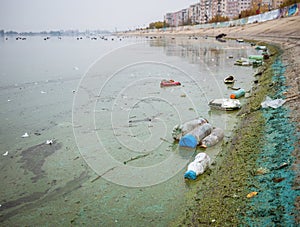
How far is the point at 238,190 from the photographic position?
393 cm

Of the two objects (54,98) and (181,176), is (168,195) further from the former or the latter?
(54,98)

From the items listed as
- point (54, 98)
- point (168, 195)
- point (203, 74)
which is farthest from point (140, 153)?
point (203, 74)

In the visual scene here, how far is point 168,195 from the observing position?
4.42m

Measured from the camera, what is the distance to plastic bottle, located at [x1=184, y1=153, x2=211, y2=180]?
4789mm

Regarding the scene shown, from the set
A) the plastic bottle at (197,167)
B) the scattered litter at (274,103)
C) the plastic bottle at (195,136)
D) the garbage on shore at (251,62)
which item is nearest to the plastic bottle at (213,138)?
the plastic bottle at (195,136)

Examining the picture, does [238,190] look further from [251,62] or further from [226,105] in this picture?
[251,62]

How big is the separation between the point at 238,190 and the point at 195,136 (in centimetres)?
238

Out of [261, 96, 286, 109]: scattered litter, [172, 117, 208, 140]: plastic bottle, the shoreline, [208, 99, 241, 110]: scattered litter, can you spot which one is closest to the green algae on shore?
the shoreline

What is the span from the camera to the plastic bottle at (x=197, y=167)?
479cm

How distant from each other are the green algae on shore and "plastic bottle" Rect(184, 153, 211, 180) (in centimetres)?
14

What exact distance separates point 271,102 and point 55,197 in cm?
645

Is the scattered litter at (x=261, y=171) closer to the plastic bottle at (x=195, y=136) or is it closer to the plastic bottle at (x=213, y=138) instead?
the plastic bottle at (x=213, y=138)

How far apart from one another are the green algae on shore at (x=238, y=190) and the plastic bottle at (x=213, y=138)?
0.26 meters

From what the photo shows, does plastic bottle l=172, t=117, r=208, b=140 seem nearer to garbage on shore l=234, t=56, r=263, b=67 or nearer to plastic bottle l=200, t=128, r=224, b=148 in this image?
plastic bottle l=200, t=128, r=224, b=148
